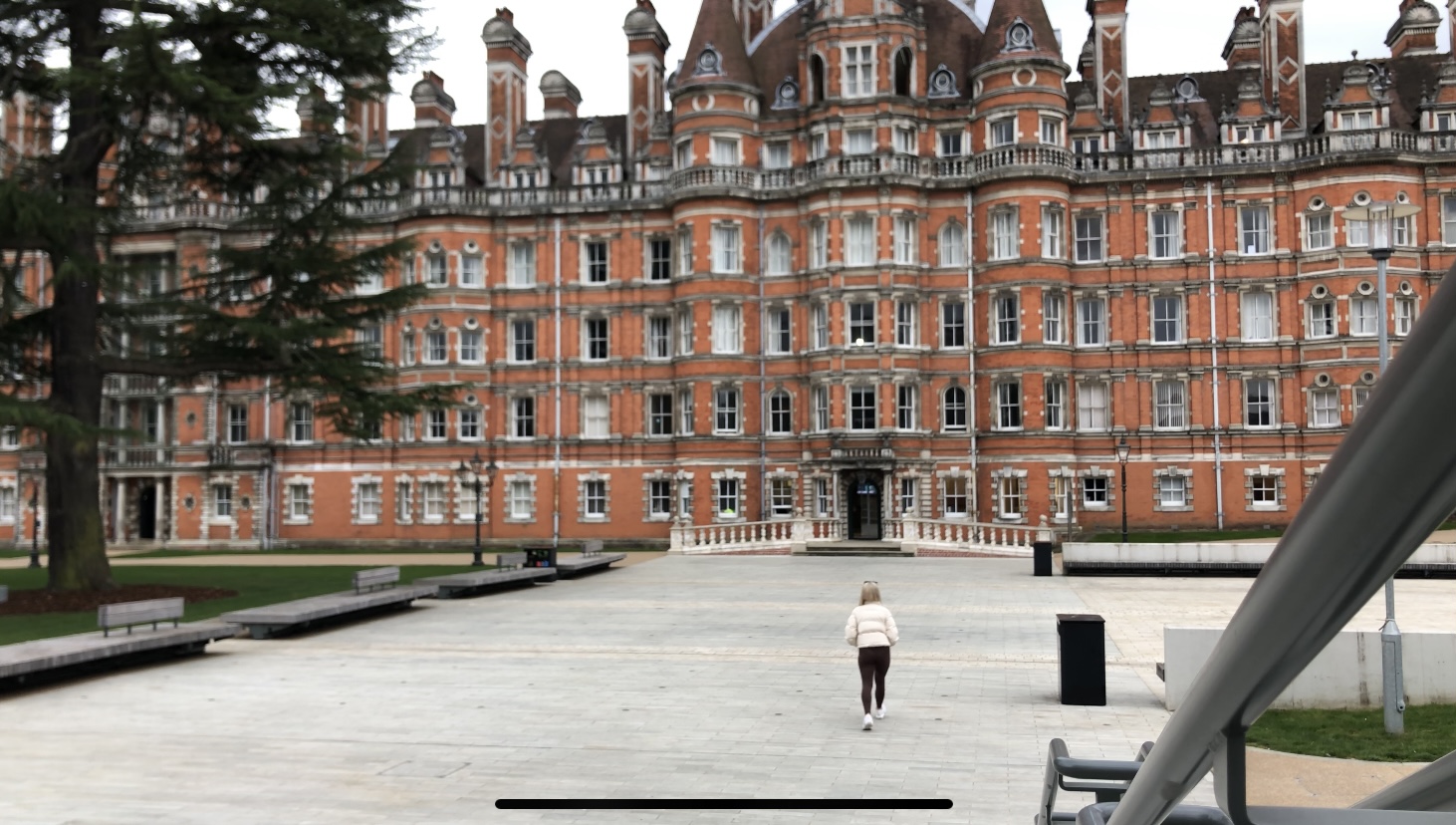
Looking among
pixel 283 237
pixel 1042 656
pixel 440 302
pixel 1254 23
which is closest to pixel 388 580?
pixel 283 237

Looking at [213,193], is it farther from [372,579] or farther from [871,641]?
[871,641]

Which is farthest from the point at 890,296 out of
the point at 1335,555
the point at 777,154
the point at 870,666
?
the point at 1335,555

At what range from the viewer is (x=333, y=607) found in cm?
2159

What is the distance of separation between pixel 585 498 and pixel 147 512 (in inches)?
853

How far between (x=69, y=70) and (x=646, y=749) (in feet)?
62.6

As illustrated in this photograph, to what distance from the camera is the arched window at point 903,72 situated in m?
49.7

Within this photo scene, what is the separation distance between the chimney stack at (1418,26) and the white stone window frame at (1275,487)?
20360 mm

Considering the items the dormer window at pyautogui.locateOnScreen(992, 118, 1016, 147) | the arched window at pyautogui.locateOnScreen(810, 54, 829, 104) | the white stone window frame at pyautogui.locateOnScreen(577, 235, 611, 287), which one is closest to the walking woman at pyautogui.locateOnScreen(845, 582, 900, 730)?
the dormer window at pyautogui.locateOnScreen(992, 118, 1016, 147)

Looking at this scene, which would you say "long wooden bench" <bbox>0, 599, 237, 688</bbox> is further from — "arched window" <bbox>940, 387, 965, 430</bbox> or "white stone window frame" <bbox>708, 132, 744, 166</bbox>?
"white stone window frame" <bbox>708, 132, 744, 166</bbox>

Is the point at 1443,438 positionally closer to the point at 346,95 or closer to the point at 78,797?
the point at 78,797

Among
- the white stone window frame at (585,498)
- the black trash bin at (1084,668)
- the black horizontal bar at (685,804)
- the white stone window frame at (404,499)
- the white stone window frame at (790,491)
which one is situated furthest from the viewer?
the white stone window frame at (404,499)

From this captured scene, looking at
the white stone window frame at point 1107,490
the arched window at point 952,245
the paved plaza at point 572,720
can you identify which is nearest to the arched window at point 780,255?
the arched window at point 952,245

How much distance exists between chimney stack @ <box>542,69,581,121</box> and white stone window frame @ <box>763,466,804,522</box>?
22.6m

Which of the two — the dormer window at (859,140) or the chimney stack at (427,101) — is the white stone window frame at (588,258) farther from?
the chimney stack at (427,101)
